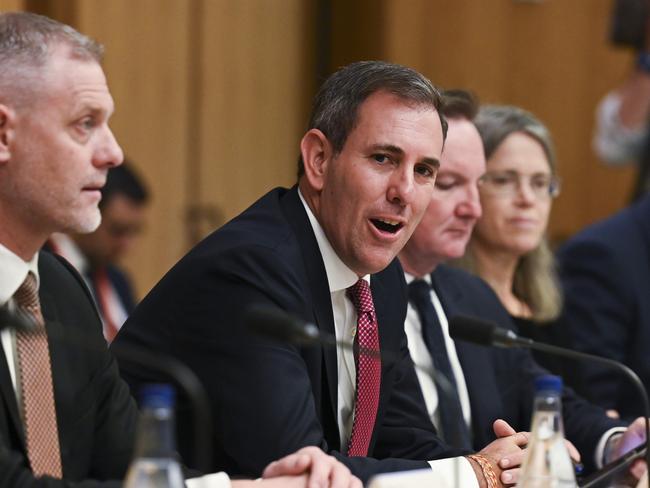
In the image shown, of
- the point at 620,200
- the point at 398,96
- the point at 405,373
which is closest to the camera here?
the point at 398,96

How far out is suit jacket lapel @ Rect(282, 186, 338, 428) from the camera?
105 inches

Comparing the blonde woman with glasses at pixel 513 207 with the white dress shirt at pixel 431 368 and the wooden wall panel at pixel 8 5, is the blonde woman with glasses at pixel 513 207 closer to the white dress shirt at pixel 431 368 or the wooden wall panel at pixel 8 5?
the white dress shirt at pixel 431 368

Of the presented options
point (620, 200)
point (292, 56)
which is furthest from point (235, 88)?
point (620, 200)

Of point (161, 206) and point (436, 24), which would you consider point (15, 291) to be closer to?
point (161, 206)

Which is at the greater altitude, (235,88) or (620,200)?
(235,88)

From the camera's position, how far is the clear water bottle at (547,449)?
2.06m

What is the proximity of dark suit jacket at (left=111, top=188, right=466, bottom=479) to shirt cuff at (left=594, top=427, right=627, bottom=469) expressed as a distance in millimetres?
727

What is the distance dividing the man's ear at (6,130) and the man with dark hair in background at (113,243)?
Answer: 10.9ft

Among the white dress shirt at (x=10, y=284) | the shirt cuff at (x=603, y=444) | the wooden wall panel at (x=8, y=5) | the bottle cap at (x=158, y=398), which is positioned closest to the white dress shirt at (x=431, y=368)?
the shirt cuff at (x=603, y=444)

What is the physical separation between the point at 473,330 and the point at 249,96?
4705 mm

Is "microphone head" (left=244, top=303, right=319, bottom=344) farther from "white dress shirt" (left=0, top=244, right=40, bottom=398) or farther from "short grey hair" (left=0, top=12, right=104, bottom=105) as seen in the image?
"short grey hair" (left=0, top=12, right=104, bottom=105)

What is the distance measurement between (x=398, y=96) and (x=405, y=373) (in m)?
0.69

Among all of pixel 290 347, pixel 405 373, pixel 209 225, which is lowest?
pixel 209 225

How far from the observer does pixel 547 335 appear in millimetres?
4195
